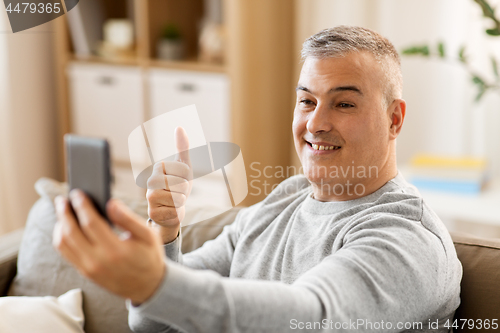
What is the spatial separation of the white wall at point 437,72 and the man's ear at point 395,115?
148cm

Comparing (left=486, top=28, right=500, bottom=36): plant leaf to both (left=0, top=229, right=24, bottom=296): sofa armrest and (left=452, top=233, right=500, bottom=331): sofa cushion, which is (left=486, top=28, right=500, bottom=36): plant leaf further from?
(left=0, top=229, right=24, bottom=296): sofa armrest

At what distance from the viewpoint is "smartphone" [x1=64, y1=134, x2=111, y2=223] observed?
62cm

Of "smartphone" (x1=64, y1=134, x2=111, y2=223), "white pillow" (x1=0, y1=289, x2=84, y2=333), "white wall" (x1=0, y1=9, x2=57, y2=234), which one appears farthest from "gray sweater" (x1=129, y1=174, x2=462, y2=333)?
"white wall" (x1=0, y1=9, x2=57, y2=234)

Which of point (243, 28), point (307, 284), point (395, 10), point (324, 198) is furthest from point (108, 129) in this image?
point (307, 284)

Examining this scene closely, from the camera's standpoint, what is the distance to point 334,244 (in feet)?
3.29

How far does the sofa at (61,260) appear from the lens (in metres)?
1.19

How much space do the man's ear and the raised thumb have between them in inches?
17.0

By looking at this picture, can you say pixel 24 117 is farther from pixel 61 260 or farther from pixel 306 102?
pixel 306 102

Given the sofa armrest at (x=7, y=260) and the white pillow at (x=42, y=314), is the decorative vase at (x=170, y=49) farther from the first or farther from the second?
the white pillow at (x=42, y=314)

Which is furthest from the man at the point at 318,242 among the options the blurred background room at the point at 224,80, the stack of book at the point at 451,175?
the blurred background room at the point at 224,80

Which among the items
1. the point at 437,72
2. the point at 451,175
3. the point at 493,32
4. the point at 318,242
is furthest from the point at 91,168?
the point at 437,72

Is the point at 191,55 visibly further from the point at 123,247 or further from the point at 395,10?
the point at 123,247

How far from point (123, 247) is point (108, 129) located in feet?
8.36

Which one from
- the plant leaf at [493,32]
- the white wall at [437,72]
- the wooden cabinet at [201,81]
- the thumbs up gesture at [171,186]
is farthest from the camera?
the wooden cabinet at [201,81]
